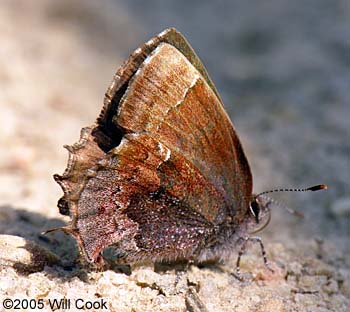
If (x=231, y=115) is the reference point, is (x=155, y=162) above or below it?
below

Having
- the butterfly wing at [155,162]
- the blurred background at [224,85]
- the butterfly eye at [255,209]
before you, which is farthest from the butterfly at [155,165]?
the blurred background at [224,85]

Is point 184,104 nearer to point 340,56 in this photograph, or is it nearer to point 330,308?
point 330,308

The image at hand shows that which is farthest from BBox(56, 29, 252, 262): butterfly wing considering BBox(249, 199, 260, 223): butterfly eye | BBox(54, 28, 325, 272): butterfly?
BBox(249, 199, 260, 223): butterfly eye

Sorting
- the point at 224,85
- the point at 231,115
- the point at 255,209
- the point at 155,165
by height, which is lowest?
the point at 255,209

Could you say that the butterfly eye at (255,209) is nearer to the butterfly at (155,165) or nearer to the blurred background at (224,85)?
the butterfly at (155,165)

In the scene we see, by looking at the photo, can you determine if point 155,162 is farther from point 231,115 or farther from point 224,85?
point 224,85

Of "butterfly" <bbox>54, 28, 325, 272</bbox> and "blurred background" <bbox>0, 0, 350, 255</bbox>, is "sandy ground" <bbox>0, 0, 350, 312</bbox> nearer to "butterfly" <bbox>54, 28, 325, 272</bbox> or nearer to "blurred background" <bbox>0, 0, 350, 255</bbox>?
"blurred background" <bbox>0, 0, 350, 255</bbox>

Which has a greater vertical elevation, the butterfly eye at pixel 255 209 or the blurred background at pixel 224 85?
the blurred background at pixel 224 85

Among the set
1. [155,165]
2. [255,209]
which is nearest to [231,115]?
[255,209]
